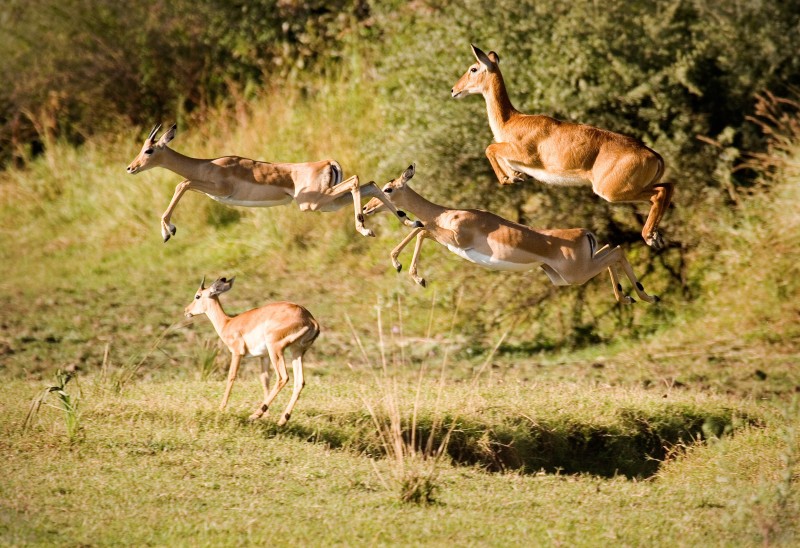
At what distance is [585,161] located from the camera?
5.86 m

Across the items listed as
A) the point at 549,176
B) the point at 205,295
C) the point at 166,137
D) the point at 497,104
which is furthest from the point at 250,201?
the point at 205,295

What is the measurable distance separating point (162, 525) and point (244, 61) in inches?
477

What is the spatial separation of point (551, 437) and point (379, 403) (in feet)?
3.74

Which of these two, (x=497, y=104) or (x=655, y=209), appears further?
(x=497, y=104)

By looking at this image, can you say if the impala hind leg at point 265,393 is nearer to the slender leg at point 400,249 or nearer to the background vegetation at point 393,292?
the background vegetation at point 393,292

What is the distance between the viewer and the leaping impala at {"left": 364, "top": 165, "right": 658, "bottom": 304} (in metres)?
5.96

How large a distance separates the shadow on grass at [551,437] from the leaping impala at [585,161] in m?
1.91

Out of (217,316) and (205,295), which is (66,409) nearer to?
(217,316)

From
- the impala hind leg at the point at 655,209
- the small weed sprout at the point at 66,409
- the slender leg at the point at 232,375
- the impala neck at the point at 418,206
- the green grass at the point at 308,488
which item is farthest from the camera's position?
the slender leg at the point at 232,375

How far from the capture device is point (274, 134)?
49.0 feet

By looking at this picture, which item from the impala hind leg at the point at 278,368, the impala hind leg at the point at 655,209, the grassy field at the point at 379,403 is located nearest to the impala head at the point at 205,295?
the grassy field at the point at 379,403

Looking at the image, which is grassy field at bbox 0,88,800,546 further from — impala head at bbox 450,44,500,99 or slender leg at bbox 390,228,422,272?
impala head at bbox 450,44,500,99

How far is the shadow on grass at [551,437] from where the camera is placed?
7.20 metres

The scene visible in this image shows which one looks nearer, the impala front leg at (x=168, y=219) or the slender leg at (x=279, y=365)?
the impala front leg at (x=168, y=219)
